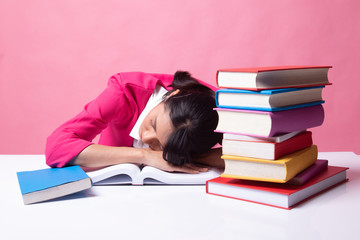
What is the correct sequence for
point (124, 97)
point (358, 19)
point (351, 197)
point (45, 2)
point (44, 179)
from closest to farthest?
point (351, 197), point (44, 179), point (124, 97), point (358, 19), point (45, 2)

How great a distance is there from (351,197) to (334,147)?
1.95 m

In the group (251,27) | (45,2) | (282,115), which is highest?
(45,2)

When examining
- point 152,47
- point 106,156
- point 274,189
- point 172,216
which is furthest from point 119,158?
point 152,47

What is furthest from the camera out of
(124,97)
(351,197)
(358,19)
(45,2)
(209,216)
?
(45,2)

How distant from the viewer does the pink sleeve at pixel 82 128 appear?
1466 millimetres

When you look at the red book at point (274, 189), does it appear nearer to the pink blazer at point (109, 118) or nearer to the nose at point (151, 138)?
the nose at point (151, 138)

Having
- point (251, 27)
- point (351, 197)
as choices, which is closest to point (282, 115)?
point (351, 197)

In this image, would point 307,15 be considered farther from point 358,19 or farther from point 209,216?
point 209,216

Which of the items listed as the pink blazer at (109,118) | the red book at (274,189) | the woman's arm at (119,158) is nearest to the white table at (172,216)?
the red book at (274,189)

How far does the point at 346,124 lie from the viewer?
115 inches

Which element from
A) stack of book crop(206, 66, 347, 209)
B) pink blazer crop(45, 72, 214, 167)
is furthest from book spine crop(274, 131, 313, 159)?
pink blazer crop(45, 72, 214, 167)

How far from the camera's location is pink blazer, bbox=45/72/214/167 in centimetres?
148

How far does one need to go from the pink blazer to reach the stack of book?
0.54 m

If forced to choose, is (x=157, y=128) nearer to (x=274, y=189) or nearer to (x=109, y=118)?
(x=109, y=118)
